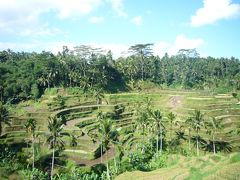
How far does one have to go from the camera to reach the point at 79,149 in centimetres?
5503

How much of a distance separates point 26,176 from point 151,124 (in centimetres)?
2356

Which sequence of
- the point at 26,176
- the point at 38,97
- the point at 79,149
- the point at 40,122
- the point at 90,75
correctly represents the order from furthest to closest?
the point at 90,75 < the point at 38,97 < the point at 40,122 < the point at 79,149 < the point at 26,176

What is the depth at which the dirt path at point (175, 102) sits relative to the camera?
7694cm

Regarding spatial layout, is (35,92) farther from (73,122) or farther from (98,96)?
(73,122)

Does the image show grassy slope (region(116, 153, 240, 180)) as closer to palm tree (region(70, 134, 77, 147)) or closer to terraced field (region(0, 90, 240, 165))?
terraced field (region(0, 90, 240, 165))

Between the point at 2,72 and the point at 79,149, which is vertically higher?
the point at 2,72

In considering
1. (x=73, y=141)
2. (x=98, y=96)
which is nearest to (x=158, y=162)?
(x=73, y=141)

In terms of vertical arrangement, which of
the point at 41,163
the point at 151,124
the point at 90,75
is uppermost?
the point at 90,75

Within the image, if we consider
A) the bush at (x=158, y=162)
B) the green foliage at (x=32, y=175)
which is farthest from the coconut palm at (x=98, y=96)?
the green foliage at (x=32, y=175)

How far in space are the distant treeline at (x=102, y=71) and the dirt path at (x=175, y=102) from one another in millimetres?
17313

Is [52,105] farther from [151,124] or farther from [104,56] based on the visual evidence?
[104,56]

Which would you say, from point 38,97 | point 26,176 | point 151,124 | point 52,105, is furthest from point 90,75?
point 26,176

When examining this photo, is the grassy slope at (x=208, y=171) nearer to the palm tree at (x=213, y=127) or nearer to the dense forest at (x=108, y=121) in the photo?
the dense forest at (x=108, y=121)

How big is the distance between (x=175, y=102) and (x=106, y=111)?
16618 millimetres
